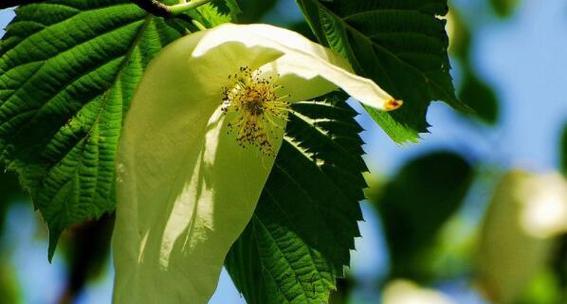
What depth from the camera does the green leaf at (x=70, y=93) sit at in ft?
4.09

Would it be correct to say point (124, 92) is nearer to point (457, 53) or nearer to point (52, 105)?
point (52, 105)

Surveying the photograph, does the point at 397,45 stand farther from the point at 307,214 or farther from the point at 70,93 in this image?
the point at 70,93

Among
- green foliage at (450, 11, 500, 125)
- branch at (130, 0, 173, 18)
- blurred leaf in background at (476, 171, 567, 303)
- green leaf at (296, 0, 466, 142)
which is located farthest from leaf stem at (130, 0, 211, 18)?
green foliage at (450, 11, 500, 125)

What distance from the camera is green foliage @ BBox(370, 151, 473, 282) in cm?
306

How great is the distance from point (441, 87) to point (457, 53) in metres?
2.14

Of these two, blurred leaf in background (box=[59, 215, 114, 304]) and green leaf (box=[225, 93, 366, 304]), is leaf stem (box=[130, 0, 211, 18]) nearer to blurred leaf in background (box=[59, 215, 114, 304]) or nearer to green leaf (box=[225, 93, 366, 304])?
green leaf (box=[225, 93, 366, 304])

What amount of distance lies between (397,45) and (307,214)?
23 centimetres

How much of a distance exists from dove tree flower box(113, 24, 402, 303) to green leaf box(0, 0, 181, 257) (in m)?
0.16

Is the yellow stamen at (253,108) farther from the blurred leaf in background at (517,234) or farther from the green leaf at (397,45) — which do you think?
the blurred leaf in background at (517,234)

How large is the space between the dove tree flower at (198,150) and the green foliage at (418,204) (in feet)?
6.28

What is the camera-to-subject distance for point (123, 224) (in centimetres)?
104

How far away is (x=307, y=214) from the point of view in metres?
1.28

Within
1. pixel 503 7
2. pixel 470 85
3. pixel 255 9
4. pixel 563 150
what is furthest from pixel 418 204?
pixel 503 7

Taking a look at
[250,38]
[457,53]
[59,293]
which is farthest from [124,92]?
[457,53]
